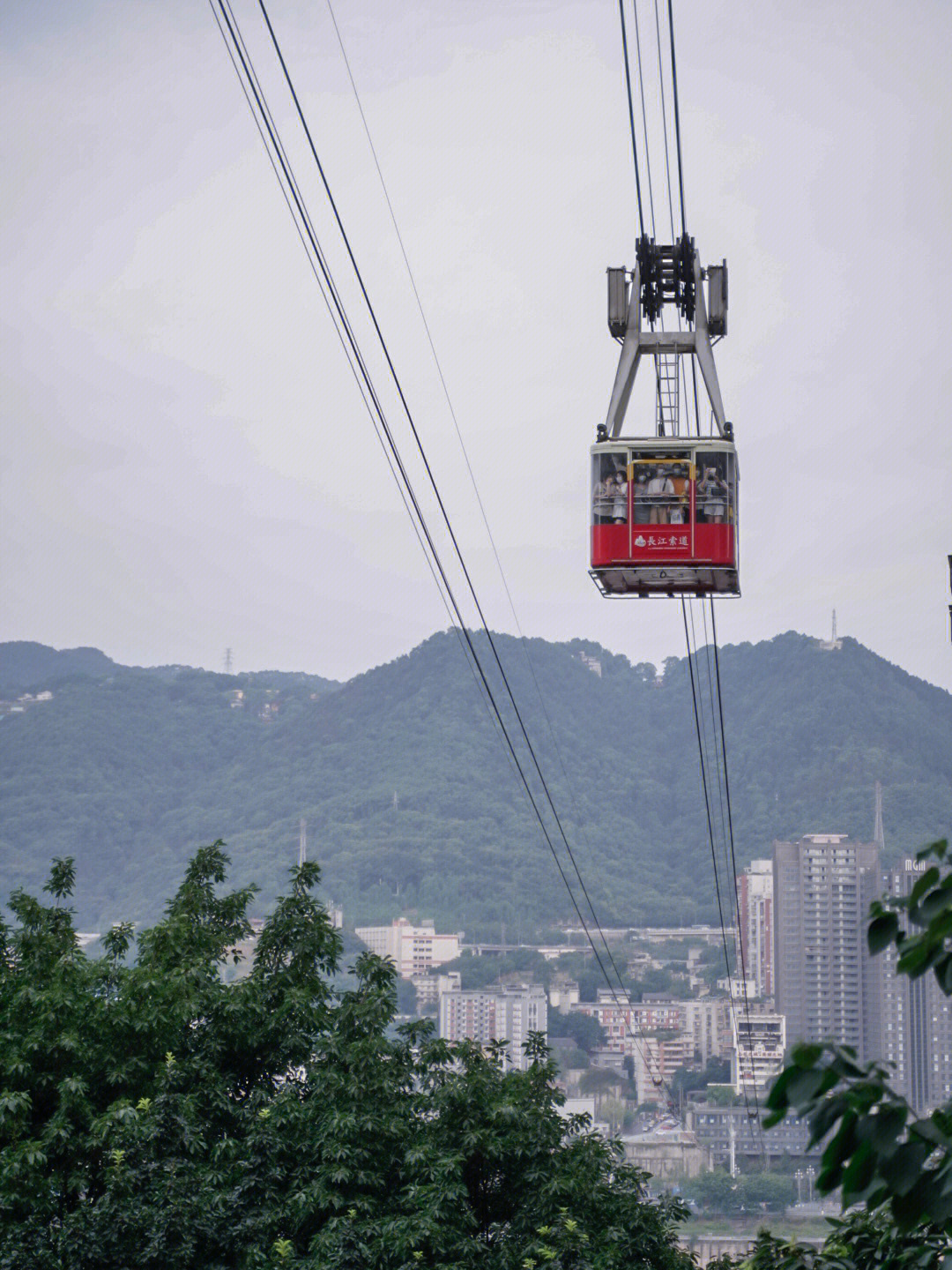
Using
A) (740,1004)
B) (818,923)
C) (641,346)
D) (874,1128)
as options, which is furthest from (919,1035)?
(874,1128)

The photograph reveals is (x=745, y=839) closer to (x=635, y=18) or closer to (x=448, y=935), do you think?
(x=448, y=935)

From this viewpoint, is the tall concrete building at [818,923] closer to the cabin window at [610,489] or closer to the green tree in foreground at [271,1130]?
the green tree in foreground at [271,1130]

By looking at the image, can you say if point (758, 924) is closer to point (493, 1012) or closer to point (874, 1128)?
point (493, 1012)

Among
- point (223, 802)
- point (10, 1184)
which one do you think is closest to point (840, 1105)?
point (10, 1184)

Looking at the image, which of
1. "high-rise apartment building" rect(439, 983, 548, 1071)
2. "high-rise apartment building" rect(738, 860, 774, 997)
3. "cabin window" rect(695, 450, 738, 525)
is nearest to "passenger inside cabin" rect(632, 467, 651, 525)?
"cabin window" rect(695, 450, 738, 525)

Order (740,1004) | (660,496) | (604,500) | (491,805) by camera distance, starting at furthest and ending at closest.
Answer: (491,805) < (740,1004) < (604,500) < (660,496)
